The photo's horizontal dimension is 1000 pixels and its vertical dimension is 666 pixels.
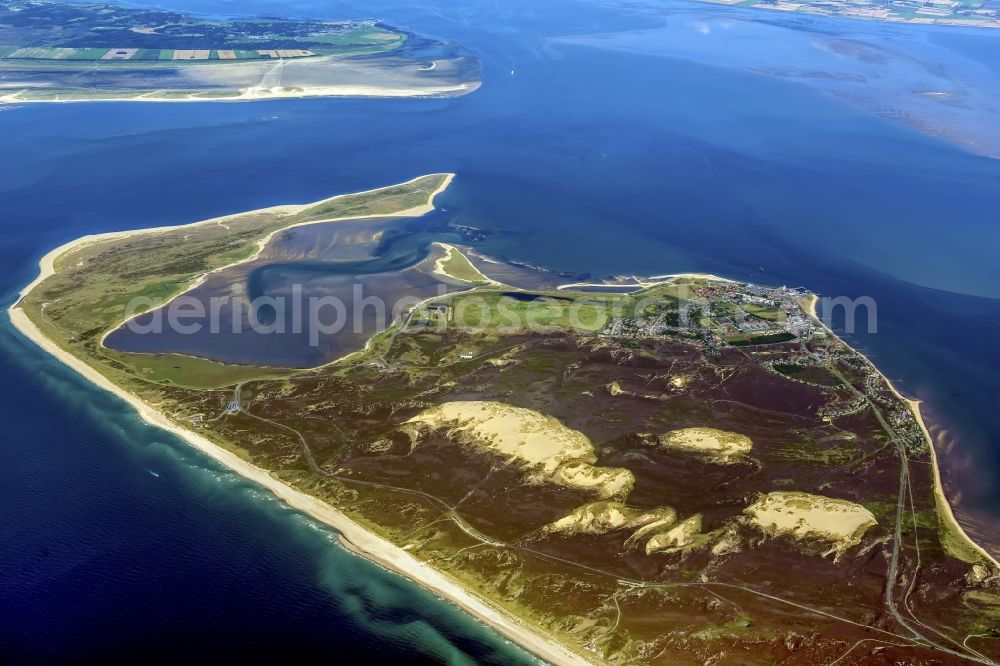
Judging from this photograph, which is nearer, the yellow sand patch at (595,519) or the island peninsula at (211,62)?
the yellow sand patch at (595,519)

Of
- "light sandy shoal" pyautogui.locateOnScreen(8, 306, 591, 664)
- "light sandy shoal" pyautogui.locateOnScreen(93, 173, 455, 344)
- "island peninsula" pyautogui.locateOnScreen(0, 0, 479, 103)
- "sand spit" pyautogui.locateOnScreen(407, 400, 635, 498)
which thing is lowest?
"light sandy shoal" pyautogui.locateOnScreen(8, 306, 591, 664)

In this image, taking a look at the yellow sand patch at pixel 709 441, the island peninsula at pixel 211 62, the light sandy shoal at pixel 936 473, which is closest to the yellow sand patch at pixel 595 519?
the yellow sand patch at pixel 709 441

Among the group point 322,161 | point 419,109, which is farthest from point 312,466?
point 419,109

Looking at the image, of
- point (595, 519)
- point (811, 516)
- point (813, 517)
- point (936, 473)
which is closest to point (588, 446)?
point (595, 519)

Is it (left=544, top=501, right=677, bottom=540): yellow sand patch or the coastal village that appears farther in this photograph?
the coastal village

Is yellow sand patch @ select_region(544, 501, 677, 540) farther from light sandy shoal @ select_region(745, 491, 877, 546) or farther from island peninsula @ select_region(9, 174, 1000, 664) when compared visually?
light sandy shoal @ select_region(745, 491, 877, 546)

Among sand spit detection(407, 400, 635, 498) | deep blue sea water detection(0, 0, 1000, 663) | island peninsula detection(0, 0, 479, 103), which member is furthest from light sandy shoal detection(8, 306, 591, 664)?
island peninsula detection(0, 0, 479, 103)

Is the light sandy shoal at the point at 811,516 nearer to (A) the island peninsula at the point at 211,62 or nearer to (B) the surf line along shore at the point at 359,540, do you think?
(B) the surf line along shore at the point at 359,540

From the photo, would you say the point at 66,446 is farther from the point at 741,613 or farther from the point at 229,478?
the point at 741,613
